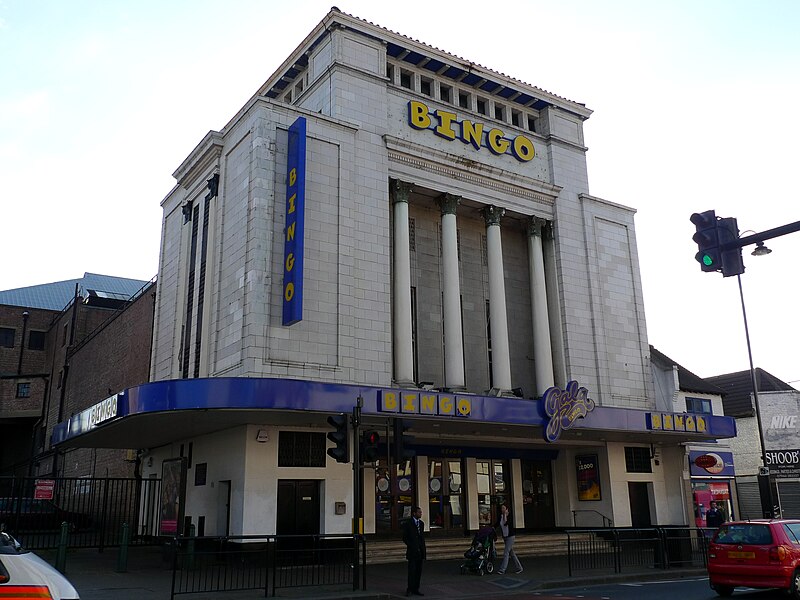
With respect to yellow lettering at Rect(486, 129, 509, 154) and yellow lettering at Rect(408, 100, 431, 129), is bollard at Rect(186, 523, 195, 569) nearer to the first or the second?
yellow lettering at Rect(408, 100, 431, 129)

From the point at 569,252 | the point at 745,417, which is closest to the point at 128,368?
the point at 569,252

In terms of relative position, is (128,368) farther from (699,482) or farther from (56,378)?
→ (699,482)

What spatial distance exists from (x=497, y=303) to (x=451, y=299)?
89.5 inches

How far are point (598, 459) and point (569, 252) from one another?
8.50m

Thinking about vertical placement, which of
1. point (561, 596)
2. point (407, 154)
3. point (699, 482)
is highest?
point (407, 154)

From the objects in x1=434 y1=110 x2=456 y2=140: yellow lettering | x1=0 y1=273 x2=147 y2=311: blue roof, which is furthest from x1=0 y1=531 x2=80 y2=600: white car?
x1=0 y1=273 x2=147 y2=311: blue roof

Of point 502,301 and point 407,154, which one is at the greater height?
point 407,154

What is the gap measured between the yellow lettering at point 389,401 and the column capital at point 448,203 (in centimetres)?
965

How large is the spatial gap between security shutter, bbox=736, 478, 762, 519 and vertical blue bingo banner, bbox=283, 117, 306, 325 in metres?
29.6

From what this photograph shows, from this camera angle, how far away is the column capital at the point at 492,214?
29016 mm

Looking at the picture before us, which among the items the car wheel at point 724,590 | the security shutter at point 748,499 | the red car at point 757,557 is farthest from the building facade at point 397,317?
the security shutter at point 748,499

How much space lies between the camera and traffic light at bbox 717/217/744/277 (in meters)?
10.3

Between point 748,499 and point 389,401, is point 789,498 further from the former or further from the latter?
point 389,401

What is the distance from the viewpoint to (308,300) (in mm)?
22609
